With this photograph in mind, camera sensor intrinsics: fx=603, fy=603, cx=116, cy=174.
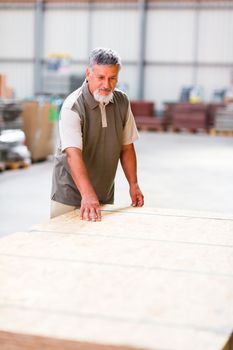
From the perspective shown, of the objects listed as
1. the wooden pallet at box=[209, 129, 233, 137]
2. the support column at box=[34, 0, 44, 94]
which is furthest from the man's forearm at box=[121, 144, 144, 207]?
the support column at box=[34, 0, 44, 94]

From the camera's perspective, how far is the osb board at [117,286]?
1.50 metres

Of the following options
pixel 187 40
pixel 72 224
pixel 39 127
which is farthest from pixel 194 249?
pixel 187 40

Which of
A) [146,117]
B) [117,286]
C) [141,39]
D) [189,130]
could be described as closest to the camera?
[117,286]

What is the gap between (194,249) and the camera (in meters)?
2.39

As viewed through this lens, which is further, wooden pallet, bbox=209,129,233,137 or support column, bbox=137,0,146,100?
support column, bbox=137,0,146,100

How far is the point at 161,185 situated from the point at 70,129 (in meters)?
5.44

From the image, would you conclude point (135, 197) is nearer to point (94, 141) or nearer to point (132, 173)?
point (132, 173)

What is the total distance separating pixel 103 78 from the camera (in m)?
2.96

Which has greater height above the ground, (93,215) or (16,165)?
(93,215)

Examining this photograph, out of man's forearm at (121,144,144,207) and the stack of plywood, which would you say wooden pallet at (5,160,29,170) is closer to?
the stack of plywood

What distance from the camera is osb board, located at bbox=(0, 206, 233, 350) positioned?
1505mm

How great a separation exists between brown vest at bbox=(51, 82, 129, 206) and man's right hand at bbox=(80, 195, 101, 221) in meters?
0.41

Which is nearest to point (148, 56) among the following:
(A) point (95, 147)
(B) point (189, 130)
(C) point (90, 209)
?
(B) point (189, 130)

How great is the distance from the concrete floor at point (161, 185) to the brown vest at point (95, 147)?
948mm
